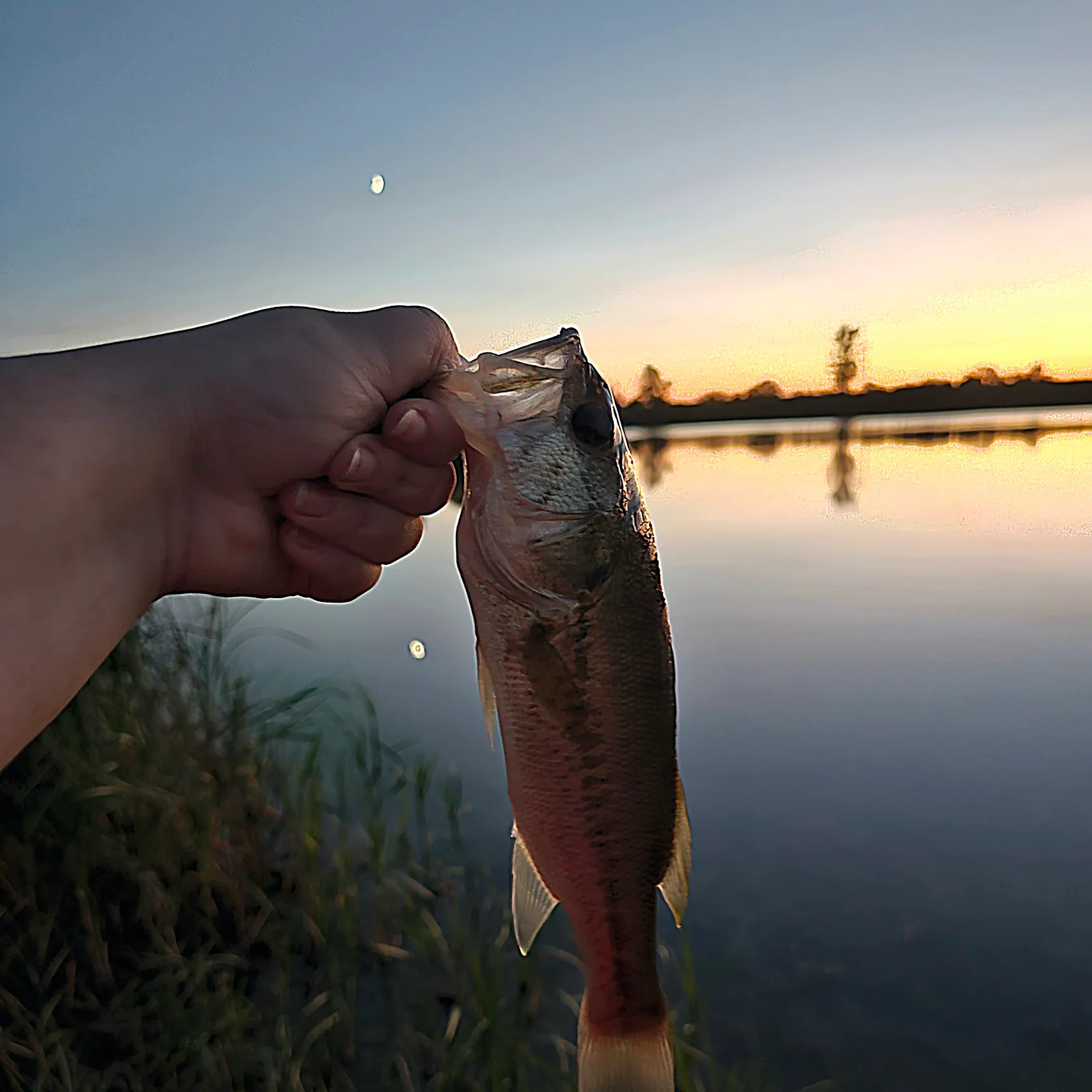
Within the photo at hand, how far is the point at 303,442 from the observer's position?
262 centimetres

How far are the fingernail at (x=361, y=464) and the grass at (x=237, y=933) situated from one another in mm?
2332

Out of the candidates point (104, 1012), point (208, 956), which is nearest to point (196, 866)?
point (208, 956)

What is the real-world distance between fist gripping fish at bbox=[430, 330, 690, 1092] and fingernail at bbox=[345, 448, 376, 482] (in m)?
0.45

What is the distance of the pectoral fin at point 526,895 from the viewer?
2271 millimetres

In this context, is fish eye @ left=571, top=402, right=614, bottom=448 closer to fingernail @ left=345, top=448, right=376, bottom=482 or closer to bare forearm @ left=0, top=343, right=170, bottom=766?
fingernail @ left=345, top=448, right=376, bottom=482

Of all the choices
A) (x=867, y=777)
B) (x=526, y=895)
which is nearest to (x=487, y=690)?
(x=526, y=895)

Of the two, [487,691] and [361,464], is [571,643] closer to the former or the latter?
[487,691]

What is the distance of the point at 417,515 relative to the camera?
2.92 metres

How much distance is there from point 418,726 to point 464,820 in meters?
2.16

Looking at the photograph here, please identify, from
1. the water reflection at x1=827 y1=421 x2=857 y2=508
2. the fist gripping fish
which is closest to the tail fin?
the fist gripping fish

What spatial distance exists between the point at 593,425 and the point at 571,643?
0.51 metres

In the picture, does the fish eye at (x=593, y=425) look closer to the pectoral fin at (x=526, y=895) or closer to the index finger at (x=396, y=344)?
the index finger at (x=396, y=344)

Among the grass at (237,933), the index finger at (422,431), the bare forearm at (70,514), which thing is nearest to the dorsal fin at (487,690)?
the index finger at (422,431)

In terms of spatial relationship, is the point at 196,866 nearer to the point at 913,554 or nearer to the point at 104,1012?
the point at 104,1012
